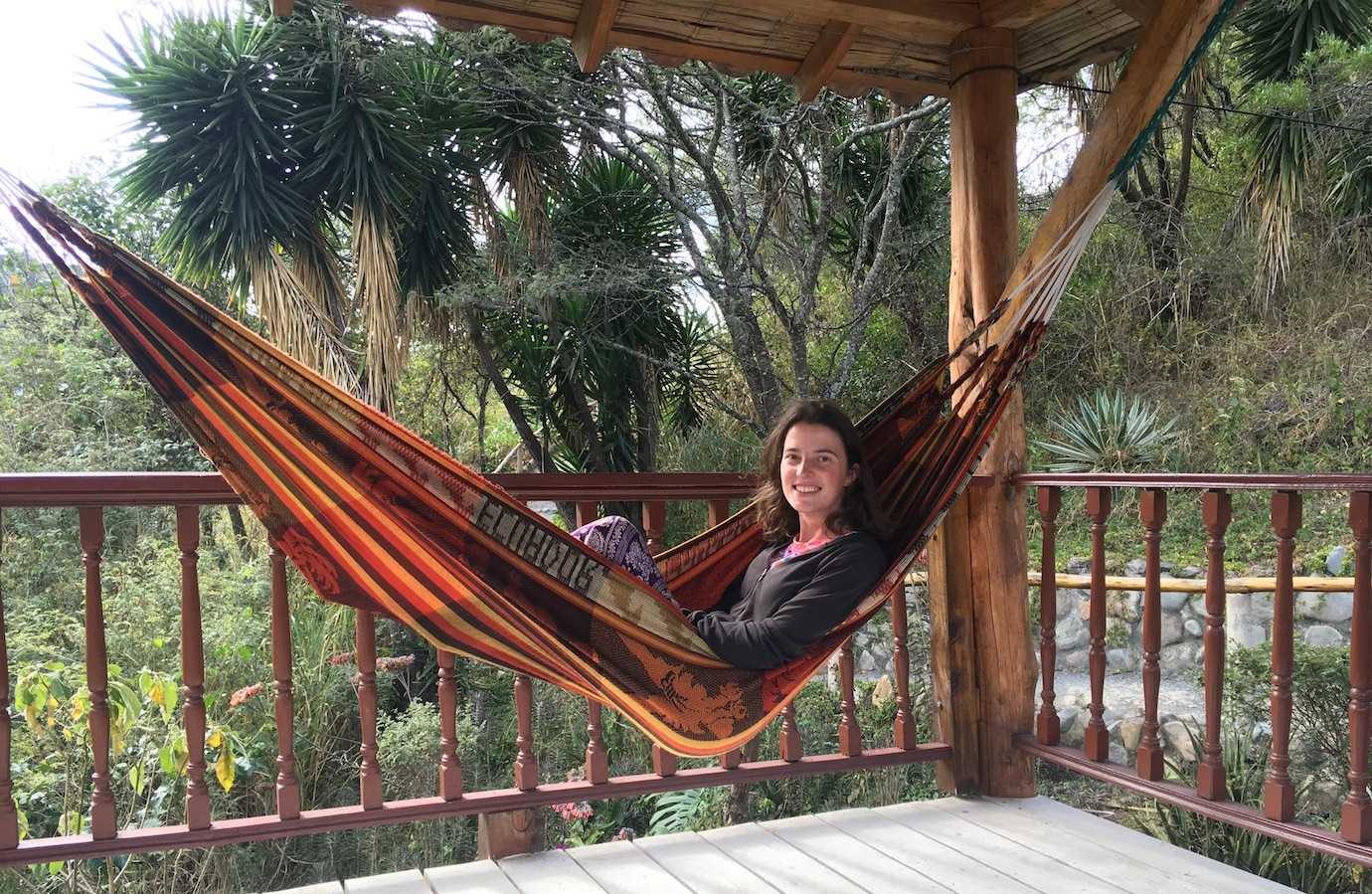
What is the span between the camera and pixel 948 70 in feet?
8.42

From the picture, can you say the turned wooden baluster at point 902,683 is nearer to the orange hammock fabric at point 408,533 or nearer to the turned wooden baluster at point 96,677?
the orange hammock fabric at point 408,533

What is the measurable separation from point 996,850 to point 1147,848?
33 cm

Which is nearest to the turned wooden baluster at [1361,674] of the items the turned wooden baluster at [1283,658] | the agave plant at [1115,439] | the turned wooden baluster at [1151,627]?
the turned wooden baluster at [1283,658]

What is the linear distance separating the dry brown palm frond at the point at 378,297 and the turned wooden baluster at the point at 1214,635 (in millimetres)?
4444

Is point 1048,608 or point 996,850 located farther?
point 1048,608

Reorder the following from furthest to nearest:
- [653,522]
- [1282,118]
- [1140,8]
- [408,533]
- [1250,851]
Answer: [1282,118]
[1250,851]
[653,522]
[1140,8]
[408,533]

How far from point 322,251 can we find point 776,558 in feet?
14.4

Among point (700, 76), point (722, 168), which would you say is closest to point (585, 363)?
point (722, 168)

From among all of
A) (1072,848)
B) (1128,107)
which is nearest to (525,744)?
(1072,848)

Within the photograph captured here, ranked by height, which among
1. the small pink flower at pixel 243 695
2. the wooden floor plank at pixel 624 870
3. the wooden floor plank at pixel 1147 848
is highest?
the wooden floor plank at pixel 624 870

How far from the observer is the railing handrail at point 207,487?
1691mm

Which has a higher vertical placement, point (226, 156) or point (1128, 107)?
point (226, 156)

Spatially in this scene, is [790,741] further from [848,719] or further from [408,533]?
[408,533]

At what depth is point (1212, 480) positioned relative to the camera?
1955 millimetres
